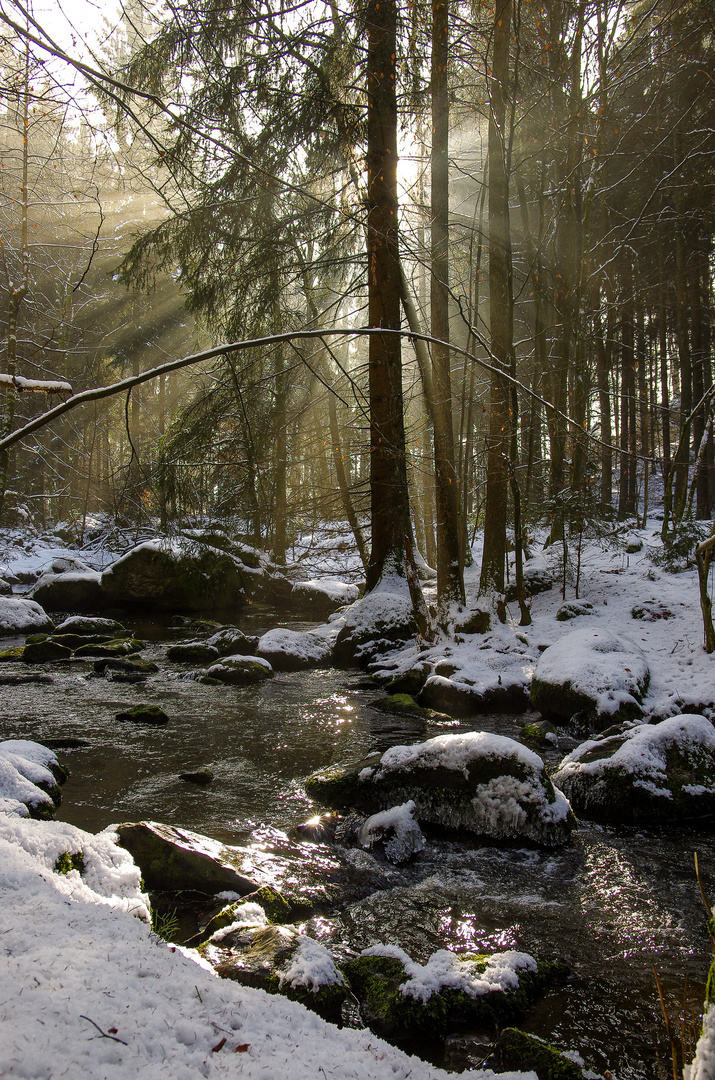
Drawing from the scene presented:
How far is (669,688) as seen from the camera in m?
7.41

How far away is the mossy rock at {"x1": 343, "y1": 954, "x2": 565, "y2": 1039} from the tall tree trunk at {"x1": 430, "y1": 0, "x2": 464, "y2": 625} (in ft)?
22.8

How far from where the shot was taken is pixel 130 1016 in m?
1.67

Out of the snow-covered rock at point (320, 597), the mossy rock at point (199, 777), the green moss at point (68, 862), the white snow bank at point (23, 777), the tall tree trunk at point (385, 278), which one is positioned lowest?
the snow-covered rock at point (320, 597)

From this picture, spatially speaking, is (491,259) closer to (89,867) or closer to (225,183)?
(225,183)

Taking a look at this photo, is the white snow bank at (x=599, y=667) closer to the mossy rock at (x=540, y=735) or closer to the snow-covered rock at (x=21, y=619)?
the mossy rock at (x=540, y=735)

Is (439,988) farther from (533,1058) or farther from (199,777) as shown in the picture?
(199,777)

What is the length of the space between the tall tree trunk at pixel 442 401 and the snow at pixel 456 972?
22.5ft

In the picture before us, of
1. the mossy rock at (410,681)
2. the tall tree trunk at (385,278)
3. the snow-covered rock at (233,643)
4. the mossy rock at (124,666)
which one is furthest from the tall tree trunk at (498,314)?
the mossy rock at (124,666)

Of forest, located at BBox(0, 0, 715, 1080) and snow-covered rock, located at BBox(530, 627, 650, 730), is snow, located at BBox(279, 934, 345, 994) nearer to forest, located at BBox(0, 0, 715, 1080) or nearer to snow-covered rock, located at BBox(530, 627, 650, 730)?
forest, located at BBox(0, 0, 715, 1080)

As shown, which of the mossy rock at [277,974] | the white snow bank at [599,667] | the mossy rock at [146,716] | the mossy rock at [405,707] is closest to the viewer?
the mossy rock at [277,974]

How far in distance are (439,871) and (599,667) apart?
3.99m

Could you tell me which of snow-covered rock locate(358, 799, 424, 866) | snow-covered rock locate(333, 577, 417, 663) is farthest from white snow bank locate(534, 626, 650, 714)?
snow-covered rock locate(358, 799, 424, 866)

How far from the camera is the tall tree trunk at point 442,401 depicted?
9766 millimetres

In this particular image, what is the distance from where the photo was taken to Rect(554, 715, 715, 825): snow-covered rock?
501cm
